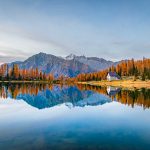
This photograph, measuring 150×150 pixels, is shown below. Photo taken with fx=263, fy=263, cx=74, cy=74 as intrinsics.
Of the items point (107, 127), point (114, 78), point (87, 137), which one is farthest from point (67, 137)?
point (114, 78)

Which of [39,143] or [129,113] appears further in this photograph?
[129,113]

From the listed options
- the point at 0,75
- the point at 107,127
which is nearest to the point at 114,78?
the point at 0,75

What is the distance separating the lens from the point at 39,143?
2058 cm

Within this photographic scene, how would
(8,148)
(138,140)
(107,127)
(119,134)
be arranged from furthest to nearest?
(107,127) < (119,134) < (138,140) < (8,148)

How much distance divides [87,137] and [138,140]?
4392 mm

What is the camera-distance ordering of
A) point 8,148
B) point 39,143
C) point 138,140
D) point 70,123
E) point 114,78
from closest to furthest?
point 8,148
point 39,143
point 138,140
point 70,123
point 114,78

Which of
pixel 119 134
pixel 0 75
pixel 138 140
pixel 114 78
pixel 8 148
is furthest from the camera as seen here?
Result: pixel 0 75

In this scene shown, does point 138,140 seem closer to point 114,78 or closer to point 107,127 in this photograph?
point 107,127

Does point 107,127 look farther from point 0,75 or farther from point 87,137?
point 0,75

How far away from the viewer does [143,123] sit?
101ft

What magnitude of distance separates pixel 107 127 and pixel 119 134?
12.3ft

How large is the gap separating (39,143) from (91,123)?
11259mm

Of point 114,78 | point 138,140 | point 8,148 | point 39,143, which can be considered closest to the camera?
point 8,148

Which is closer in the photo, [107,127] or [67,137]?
[67,137]
